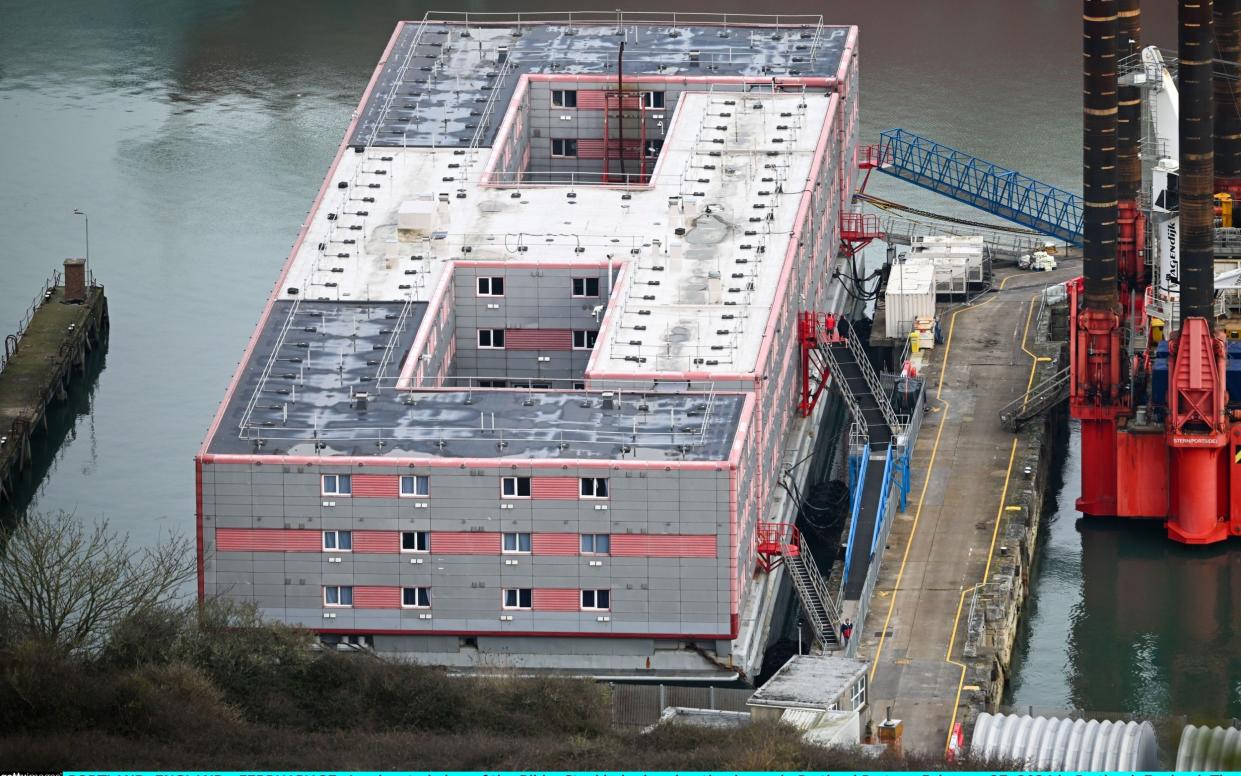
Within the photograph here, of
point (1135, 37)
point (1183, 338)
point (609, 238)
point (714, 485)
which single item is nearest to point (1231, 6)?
point (1135, 37)

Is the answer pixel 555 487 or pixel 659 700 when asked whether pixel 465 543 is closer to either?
pixel 555 487

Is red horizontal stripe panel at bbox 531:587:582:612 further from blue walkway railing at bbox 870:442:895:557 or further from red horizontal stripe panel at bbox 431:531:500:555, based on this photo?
blue walkway railing at bbox 870:442:895:557

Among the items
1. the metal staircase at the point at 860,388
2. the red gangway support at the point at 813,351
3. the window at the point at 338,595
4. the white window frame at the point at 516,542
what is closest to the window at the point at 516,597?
the white window frame at the point at 516,542

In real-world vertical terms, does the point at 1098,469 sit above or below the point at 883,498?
above

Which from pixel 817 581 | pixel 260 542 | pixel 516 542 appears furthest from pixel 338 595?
pixel 817 581

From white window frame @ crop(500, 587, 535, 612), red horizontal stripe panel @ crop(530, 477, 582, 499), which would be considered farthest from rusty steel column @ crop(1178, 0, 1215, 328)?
white window frame @ crop(500, 587, 535, 612)

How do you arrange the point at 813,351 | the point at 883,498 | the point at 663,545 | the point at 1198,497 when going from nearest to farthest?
the point at 663,545
the point at 883,498
the point at 1198,497
the point at 813,351

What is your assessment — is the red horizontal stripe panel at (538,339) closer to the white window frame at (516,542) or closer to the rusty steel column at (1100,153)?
the white window frame at (516,542)
